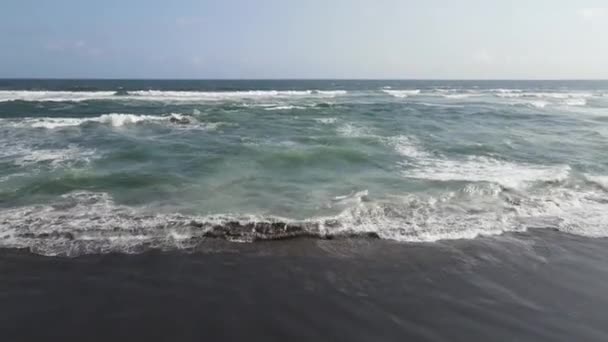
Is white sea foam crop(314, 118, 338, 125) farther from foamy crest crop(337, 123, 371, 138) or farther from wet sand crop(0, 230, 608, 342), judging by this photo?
wet sand crop(0, 230, 608, 342)

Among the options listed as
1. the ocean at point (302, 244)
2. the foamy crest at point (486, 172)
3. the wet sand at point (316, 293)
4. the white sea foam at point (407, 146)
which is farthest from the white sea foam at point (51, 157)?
the white sea foam at point (407, 146)

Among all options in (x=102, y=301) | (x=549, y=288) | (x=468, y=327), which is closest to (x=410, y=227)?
(x=549, y=288)

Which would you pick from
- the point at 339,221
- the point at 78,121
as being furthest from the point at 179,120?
the point at 339,221

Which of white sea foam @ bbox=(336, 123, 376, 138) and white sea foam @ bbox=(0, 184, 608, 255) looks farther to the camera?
white sea foam @ bbox=(336, 123, 376, 138)

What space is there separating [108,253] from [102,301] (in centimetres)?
134

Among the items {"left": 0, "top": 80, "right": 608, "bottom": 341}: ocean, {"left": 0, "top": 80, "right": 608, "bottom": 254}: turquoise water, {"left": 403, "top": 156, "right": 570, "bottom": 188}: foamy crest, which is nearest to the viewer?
{"left": 0, "top": 80, "right": 608, "bottom": 341}: ocean

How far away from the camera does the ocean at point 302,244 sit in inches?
171

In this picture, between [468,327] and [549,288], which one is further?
[549,288]

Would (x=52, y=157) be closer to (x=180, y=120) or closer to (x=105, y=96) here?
(x=180, y=120)

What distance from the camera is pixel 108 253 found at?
5.81 m

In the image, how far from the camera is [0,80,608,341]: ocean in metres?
4.35

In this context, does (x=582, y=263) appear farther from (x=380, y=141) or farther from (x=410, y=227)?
(x=380, y=141)

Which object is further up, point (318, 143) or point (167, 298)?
point (318, 143)

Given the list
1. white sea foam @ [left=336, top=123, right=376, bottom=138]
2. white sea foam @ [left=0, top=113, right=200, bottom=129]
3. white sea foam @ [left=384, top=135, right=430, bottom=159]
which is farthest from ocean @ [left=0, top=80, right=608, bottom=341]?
white sea foam @ [left=0, top=113, right=200, bottom=129]
